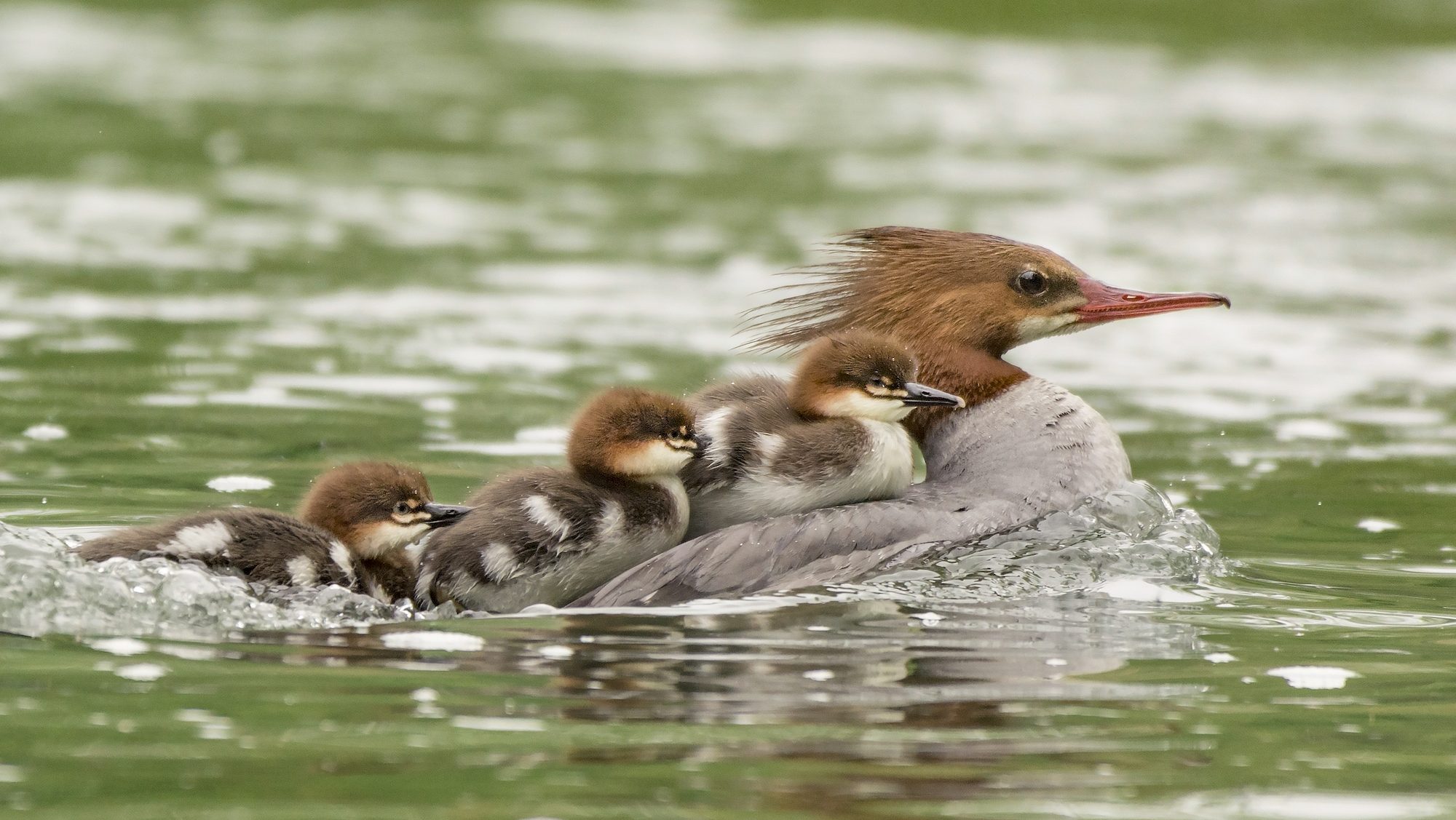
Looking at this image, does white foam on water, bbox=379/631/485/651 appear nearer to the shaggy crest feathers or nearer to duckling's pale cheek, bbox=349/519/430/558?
duckling's pale cheek, bbox=349/519/430/558

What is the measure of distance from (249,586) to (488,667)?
801 mm

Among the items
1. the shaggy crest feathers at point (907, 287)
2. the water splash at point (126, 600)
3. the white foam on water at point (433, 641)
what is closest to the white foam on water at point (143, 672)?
the water splash at point (126, 600)

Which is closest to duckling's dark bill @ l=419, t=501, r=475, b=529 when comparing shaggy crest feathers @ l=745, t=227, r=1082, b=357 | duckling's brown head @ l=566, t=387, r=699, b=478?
duckling's brown head @ l=566, t=387, r=699, b=478

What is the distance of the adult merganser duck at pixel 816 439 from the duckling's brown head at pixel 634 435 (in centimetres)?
21

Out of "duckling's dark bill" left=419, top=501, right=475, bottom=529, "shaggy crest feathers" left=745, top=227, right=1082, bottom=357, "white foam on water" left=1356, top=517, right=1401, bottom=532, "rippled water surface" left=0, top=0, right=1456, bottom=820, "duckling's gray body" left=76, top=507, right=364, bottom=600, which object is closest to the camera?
"rippled water surface" left=0, top=0, right=1456, bottom=820

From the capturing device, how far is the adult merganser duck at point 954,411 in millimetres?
5758

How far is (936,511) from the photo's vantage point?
5965 millimetres

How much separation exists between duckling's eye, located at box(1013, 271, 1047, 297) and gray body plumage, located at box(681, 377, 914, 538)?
845 millimetres

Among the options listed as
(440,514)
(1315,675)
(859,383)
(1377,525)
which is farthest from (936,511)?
(1377,525)

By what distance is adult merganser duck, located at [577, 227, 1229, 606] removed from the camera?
576 centimetres

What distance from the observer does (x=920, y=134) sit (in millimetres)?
18812

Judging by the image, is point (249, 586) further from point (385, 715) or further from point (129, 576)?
point (385, 715)

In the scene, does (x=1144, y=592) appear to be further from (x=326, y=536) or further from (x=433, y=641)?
(x=326, y=536)

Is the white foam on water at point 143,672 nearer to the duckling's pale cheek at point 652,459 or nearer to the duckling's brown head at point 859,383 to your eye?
the duckling's pale cheek at point 652,459
